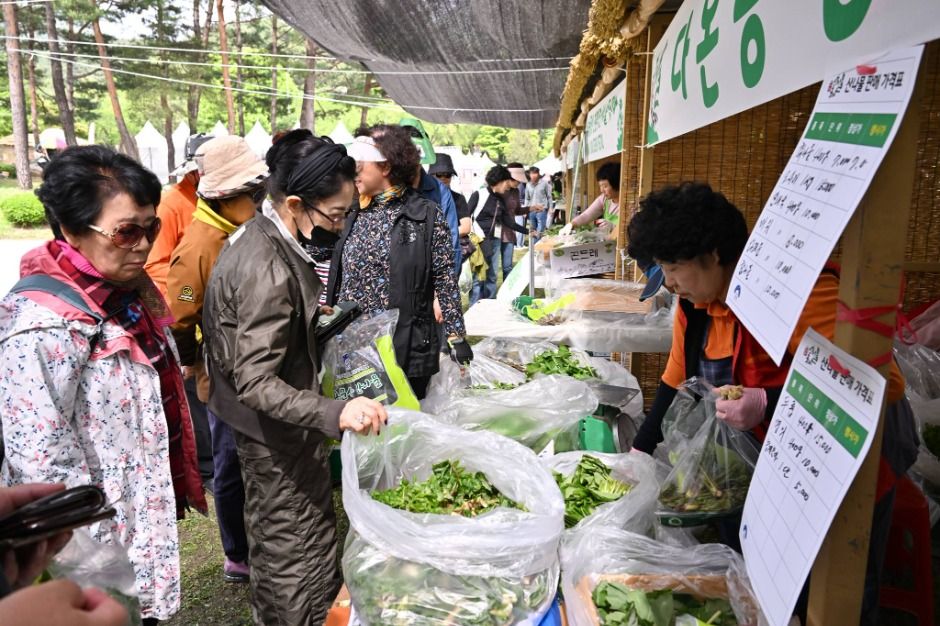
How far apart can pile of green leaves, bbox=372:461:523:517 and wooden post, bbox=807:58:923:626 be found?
0.89 m

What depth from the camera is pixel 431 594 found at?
150cm

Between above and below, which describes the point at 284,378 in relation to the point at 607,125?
below

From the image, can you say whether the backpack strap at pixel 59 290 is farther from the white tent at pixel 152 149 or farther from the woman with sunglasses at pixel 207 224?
the white tent at pixel 152 149

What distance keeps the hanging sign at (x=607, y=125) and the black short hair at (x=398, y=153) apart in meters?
1.54

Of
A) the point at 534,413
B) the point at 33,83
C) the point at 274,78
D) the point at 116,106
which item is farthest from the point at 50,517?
the point at 33,83

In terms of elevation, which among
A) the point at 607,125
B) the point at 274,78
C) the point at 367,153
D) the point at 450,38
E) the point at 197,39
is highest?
the point at 197,39

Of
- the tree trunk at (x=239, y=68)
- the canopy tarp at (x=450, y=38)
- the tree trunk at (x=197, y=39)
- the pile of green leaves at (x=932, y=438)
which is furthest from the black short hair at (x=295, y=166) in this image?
the tree trunk at (x=197, y=39)

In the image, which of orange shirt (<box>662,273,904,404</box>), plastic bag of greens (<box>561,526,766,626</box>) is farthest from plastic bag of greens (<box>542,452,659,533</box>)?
orange shirt (<box>662,273,904,404</box>)

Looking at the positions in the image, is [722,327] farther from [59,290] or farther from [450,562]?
[59,290]

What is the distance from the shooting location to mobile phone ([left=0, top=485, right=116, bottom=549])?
0.91 metres

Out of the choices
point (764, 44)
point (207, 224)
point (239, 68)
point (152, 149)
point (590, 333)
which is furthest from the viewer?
point (239, 68)

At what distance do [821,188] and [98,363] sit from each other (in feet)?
5.87

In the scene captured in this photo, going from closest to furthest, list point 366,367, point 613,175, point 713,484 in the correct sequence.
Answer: point 713,484 → point 366,367 → point 613,175

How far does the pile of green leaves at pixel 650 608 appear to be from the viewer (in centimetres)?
144
